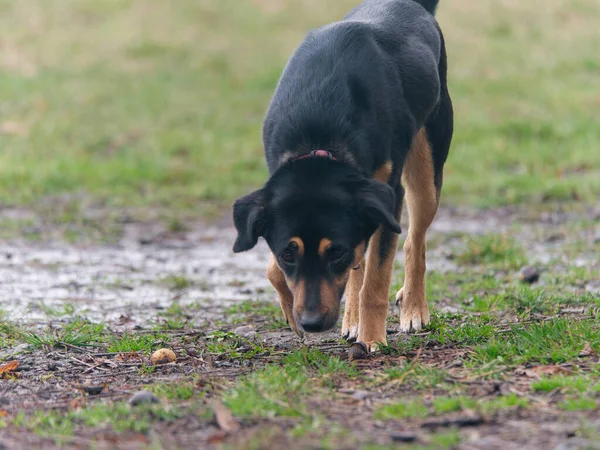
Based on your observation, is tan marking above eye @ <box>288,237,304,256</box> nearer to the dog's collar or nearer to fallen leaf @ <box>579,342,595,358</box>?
the dog's collar

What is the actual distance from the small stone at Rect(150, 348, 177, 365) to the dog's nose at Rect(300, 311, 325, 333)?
2.55 ft

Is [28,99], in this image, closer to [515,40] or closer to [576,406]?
[515,40]

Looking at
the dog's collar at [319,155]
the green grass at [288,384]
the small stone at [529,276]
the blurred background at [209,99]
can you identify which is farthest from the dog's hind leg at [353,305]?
the blurred background at [209,99]

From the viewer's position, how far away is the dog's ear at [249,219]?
14.9 feet

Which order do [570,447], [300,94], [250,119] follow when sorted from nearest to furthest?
[570,447] → [300,94] → [250,119]

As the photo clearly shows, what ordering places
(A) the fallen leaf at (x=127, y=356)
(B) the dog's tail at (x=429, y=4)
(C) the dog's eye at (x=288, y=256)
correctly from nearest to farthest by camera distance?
(C) the dog's eye at (x=288, y=256)
(A) the fallen leaf at (x=127, y=356)
(B) the dog's tail at (x=429, y=4)

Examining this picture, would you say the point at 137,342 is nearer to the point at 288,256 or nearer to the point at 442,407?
the point at 288,256

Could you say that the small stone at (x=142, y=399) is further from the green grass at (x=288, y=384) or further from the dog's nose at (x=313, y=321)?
the dog's nose at (x=313, y=321)

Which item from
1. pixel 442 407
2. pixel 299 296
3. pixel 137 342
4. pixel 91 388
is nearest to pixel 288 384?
pixel 299 296

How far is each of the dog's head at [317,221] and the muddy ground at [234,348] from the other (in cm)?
38

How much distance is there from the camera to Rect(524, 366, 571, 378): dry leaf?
4.05m

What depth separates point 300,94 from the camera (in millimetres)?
4793

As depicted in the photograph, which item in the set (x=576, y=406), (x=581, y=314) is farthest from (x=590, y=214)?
(x=576, y=406)

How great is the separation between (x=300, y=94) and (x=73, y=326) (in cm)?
195
